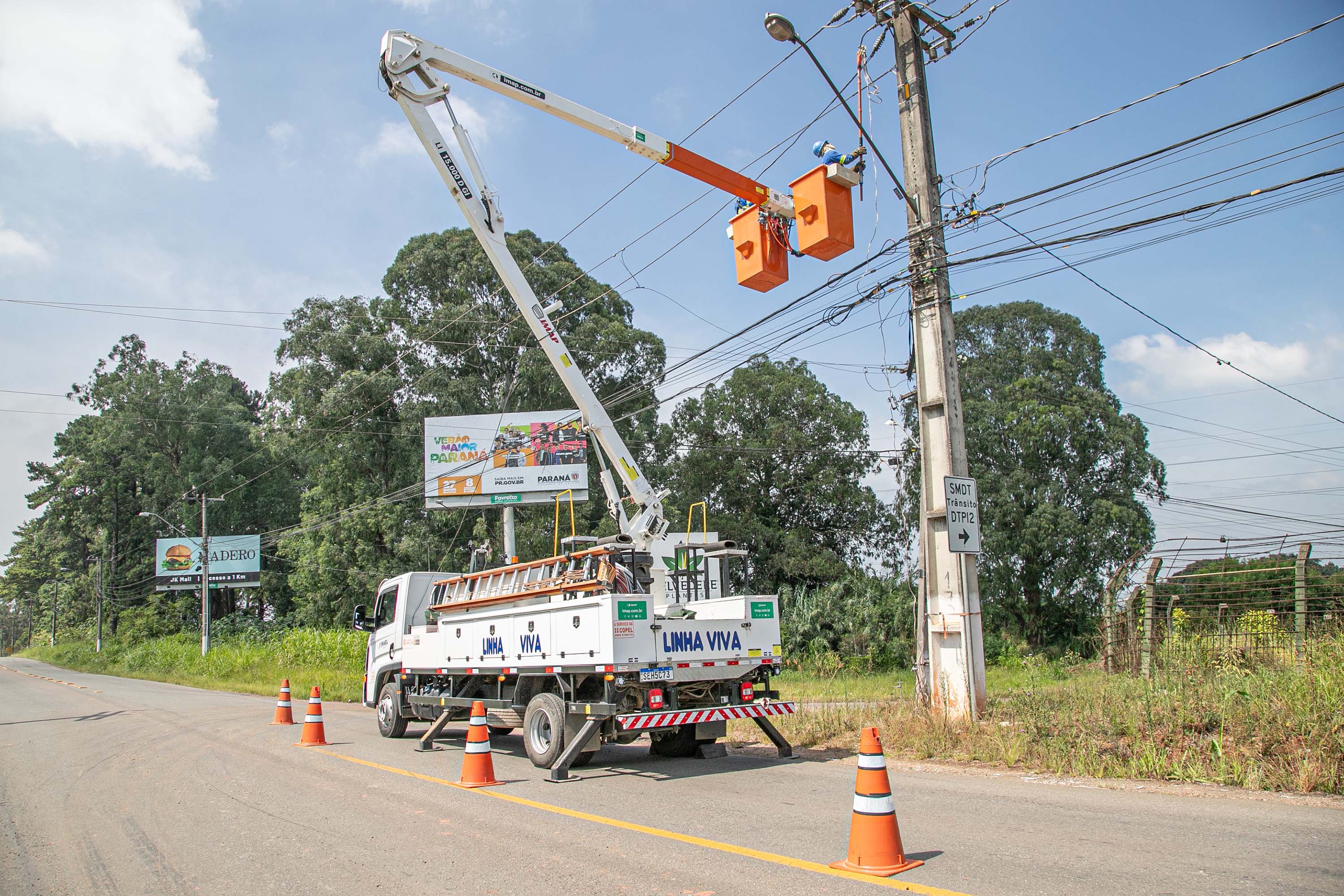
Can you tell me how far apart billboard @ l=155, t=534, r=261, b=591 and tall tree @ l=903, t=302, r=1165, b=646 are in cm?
3322

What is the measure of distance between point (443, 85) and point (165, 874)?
423 inches

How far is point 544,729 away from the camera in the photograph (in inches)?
405

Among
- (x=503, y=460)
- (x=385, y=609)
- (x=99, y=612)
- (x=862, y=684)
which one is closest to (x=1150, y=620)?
(x=862, y=684)

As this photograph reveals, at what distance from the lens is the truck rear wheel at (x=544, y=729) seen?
9773mm

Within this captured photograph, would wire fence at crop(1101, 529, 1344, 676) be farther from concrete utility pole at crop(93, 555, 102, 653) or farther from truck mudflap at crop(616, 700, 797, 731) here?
concrete utility pole at crop(93, 555, 102, 653)

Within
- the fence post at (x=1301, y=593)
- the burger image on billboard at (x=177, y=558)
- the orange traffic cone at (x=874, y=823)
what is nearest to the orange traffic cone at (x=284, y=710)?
the orange traffic cone at (x=874, y=823)

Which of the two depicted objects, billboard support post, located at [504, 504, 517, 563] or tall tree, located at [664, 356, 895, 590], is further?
tall tree, located at [664, 356, 895, 590]

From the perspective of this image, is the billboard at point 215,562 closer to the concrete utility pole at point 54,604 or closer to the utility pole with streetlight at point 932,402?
the concrete utility pole at point 54,604

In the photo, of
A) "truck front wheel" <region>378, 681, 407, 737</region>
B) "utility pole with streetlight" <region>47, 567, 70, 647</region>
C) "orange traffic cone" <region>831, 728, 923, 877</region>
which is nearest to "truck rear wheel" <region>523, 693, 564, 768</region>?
"truck front wheel" <region>378, 681, 407, 737</region>

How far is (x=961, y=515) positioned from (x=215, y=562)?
145 ft

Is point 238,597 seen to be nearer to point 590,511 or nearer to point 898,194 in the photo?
point 590,511

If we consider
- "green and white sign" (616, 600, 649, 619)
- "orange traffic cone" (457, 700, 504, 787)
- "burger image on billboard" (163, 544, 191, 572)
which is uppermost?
"burger image on billboard" (163, 544, 191, 572)

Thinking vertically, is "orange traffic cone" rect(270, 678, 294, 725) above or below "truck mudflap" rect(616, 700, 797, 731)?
below

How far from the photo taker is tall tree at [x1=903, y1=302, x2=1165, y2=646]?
3067 centimetres
